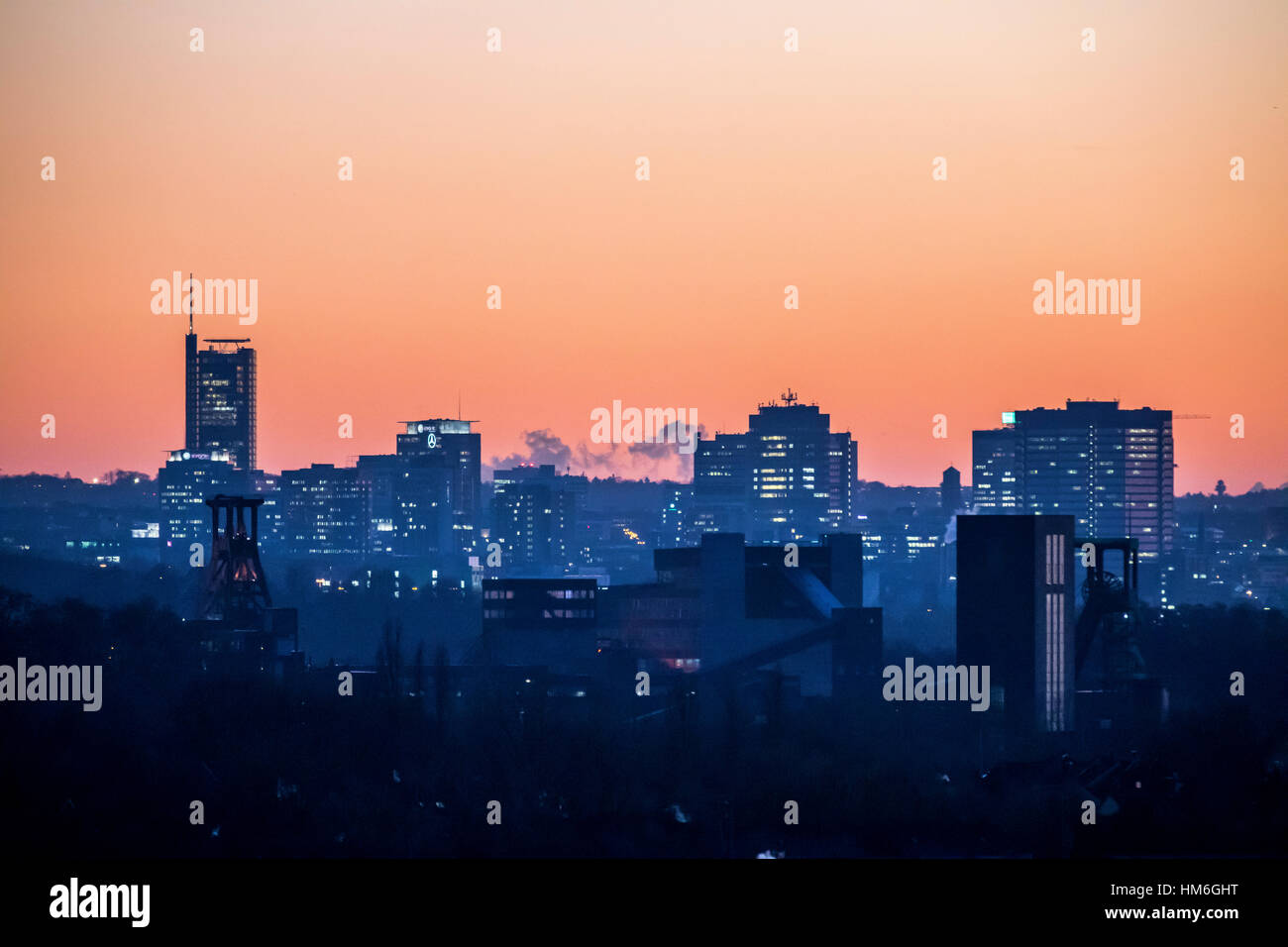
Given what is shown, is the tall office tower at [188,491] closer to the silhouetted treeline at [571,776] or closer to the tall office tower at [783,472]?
the tall office tower at [783,472]

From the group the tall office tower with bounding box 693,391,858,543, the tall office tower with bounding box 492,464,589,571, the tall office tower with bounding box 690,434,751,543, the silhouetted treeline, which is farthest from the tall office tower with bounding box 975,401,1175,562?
the silhouetted treeline

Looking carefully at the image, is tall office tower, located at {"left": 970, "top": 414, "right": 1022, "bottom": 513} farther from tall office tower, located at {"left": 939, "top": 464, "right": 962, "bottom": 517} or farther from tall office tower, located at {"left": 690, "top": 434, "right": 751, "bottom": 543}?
tall office tower, located at {"left": 690, "top": 434, "right": 751, "bottom": 543}

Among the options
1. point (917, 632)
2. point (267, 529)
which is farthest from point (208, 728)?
point (267, 529)

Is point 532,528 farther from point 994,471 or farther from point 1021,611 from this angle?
point 1021,611

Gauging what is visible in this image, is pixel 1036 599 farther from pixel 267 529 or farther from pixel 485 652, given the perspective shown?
pixel 267 529

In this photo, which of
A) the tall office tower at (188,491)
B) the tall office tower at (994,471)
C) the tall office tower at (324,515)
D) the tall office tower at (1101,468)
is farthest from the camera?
the tall office tower at (324,515)

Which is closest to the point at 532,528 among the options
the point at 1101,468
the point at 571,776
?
the point at 1101,468

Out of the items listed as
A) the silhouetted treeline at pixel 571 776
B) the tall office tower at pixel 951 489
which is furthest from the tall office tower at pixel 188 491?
the silhouetted treeline at pixel 571 776
